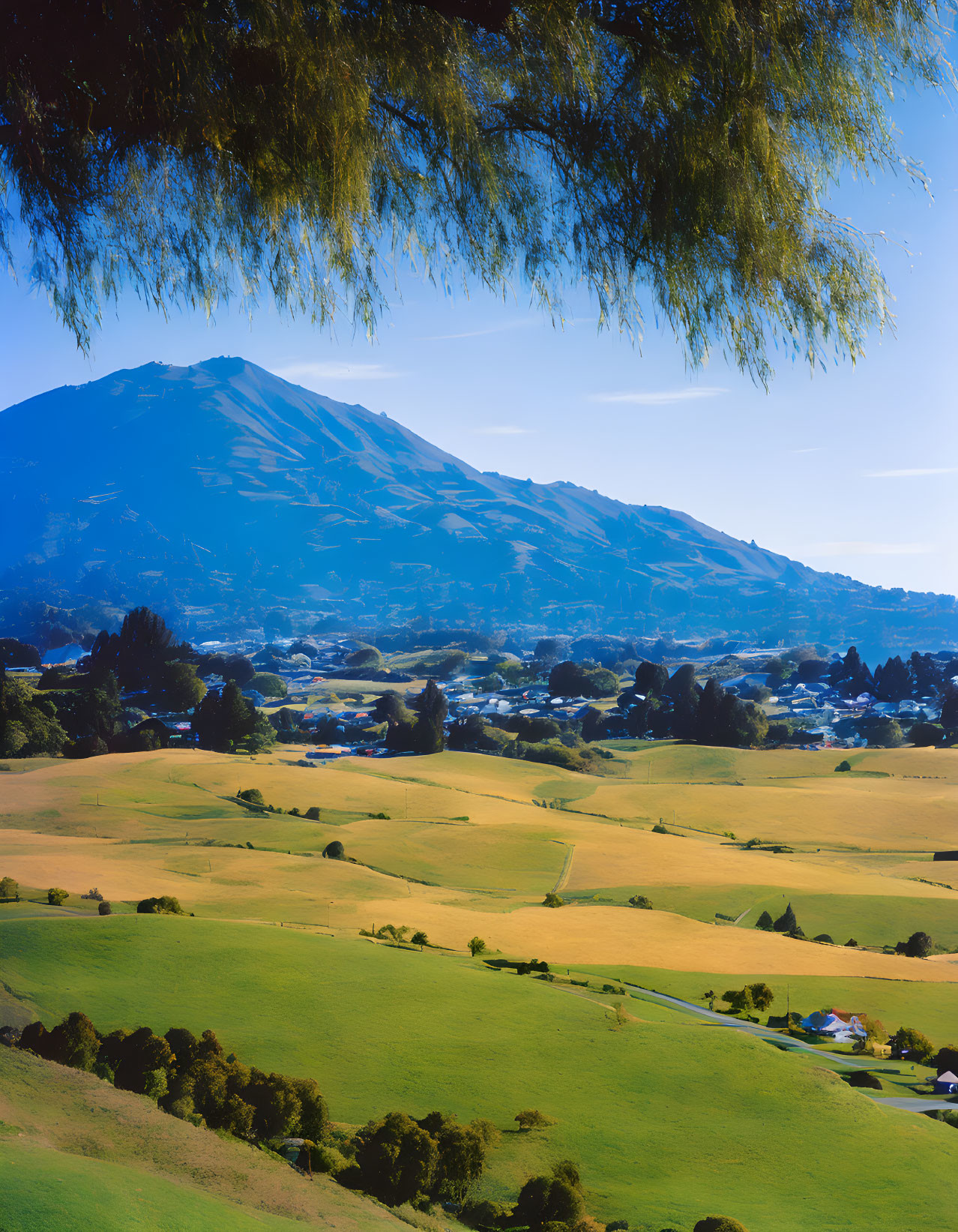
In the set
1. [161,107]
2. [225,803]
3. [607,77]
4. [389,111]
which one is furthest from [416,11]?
[225,803]

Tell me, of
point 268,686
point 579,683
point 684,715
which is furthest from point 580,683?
point 268,686

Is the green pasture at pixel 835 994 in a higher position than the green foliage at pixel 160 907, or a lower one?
lower

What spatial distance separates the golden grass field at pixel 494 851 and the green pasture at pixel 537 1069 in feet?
5.85

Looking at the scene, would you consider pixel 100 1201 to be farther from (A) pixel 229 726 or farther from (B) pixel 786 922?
(A) pixel 229 726

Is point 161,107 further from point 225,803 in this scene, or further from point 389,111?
point 225,803

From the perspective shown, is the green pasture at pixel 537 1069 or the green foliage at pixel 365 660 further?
the green foliage at pixel 365 660

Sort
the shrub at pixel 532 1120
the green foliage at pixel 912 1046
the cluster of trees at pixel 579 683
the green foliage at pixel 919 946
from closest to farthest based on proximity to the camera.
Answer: the shrub at pixel 532 1120, the green foliage at pixel 912 1046, the green foliage at pixel 919 946, the cluster of trees at pixel 579 683

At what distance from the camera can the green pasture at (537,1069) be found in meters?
7.39

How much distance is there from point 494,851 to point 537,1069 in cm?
776

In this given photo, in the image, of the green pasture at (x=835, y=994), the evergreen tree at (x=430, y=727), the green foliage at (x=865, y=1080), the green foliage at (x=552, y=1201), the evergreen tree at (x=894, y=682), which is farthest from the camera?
the evergreen tree at (x=894, y=682)

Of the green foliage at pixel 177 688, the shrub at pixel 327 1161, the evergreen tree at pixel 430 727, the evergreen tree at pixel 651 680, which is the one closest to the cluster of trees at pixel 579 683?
the evergreen tree at pixel 651 680

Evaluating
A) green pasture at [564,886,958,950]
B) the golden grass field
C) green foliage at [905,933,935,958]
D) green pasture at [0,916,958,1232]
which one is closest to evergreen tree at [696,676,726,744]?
the golden grass field

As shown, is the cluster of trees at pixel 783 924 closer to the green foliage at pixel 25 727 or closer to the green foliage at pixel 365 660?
the green foliage at pixel 25 727

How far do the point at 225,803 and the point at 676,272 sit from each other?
1633 centimetres
